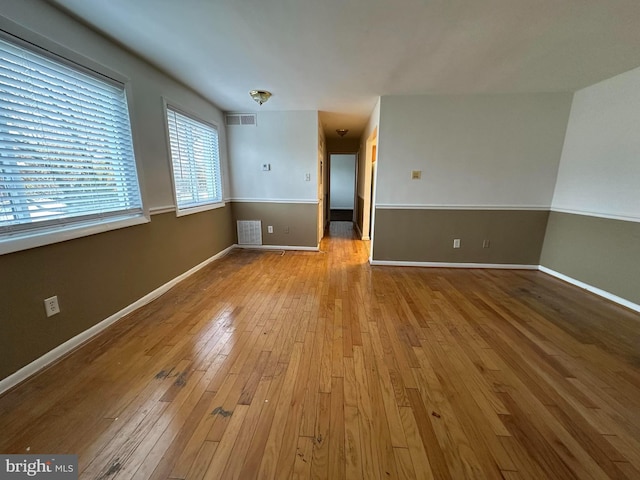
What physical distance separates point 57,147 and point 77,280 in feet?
3.09

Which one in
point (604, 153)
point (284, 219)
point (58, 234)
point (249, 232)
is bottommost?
point (249, 232)

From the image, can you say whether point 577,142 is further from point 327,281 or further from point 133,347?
point 133,347

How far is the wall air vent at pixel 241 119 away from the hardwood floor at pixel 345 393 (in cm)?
294

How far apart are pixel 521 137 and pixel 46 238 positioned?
4.86m

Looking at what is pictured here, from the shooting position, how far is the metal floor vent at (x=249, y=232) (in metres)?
4.41

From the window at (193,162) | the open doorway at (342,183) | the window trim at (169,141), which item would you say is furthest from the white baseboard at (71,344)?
the open doorway at (342,183)

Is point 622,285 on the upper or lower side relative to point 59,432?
upper

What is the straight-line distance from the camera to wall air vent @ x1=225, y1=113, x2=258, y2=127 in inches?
159

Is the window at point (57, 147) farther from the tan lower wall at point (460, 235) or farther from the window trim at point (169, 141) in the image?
the tan lower wall at point (460, 235)

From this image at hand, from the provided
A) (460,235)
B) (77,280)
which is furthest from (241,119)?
(460,235)

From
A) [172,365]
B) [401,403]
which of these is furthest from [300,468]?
[172,365]

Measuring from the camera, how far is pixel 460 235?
11.7 feet

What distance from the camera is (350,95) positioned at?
10.7 ft

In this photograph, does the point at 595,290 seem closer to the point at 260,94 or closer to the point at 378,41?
the point at 378,41
